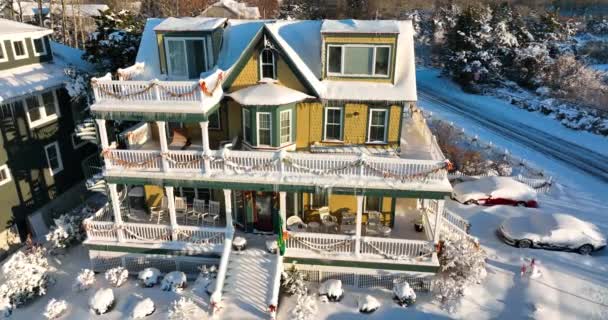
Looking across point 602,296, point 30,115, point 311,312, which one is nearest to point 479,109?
point 602,296

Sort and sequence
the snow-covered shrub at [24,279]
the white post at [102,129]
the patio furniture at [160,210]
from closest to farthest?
the white post at [102,129] → the snow-covered shrub at [24,279] → the patio furniture at [160,210]

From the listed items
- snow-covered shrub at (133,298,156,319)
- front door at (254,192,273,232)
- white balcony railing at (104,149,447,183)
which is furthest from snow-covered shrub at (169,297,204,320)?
white balcony railing at (104,149,447,183)

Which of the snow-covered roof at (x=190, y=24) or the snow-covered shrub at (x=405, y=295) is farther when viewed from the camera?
the snow-covered roof at (x=190, y=24)

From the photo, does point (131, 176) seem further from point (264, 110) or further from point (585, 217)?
point (585, 217)

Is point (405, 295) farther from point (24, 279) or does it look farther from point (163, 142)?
point (24, 279)

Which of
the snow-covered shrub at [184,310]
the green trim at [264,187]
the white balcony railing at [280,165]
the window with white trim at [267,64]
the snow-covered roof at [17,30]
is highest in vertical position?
the snow-covered roof at [17,30]

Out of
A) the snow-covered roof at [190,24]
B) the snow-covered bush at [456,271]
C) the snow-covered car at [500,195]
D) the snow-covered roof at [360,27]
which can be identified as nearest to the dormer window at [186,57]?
the snow-covered roof at [190,24]

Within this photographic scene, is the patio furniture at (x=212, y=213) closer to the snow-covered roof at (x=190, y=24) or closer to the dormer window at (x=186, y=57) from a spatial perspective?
the dormer window at (x=186, y=57)
